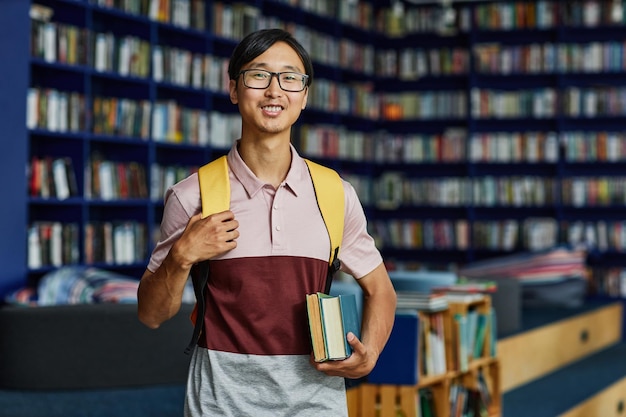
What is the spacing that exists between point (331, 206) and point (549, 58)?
25.3 feet

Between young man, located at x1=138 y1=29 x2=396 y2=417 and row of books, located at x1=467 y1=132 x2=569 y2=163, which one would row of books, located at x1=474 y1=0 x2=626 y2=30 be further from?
young man, located at x1=138 y1=29 x2=396 y2=417

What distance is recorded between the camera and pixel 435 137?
9.39 metres

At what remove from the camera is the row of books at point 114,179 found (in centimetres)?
636

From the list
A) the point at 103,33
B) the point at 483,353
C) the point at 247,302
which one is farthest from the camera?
the point at 103,33

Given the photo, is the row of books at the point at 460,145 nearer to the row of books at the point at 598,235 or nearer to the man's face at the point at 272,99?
the row of books at the point at 598,235

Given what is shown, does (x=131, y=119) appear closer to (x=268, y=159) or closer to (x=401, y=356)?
(x=401, y=356)

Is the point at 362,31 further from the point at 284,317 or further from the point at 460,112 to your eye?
the point at 284,317

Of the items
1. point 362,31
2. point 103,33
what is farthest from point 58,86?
point 362,31

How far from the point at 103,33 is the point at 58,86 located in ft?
1.96

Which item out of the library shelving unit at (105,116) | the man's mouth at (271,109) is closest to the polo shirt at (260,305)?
the man's mouth at (271,109)

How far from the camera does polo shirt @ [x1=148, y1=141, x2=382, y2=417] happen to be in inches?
62.4

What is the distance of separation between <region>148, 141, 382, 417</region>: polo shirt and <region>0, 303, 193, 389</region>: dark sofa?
250 cm

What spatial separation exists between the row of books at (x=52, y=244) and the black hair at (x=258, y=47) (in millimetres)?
4478

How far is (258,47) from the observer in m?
1.62
